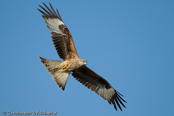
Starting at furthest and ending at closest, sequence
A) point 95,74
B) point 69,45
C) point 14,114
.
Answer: point 95,74 → point 69,45 → point 14,114

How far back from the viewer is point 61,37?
7.96 meters

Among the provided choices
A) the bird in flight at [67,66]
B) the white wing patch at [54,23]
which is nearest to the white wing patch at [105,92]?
the bird in flight at [67,66]

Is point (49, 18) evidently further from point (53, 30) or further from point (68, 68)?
point (68, 68)

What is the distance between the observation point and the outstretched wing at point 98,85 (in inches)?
342

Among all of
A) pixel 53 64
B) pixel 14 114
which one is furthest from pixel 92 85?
pixel 14 114

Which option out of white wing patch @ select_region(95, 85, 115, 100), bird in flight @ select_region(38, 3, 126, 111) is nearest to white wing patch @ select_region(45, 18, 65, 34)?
bird in flight @ select_region(38, 3, 126, 111)

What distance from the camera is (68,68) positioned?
805 centimetres

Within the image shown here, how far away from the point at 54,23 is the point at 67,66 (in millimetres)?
1582

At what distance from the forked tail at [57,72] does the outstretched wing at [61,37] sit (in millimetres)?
400

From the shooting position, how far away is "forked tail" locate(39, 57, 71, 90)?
26.6 ft

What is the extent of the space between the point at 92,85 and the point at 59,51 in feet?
6.36

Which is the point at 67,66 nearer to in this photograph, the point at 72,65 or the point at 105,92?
the point at 72,65

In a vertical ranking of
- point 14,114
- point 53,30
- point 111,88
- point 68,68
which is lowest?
point 14,114

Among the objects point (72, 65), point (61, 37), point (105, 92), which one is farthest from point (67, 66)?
point (105, 92)
